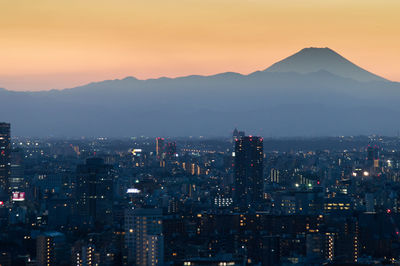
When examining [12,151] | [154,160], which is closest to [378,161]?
[154,160]

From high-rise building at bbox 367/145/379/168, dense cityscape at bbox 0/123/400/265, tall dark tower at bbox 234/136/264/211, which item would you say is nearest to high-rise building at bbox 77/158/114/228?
dense cityscape at bbox 0/123/400/265

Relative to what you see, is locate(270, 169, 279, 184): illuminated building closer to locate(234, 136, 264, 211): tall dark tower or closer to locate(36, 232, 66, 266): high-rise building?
locate(234, 136, 264, 211): tall dark tower

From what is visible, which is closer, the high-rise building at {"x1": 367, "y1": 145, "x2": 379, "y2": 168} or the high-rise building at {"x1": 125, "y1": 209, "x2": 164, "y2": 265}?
the high-rise building at {"x1": 125, "y1": 209, "x2": 164, "y2": 265}

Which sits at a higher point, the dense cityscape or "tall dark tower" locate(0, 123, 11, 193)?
"tall dark tower" locate(0, 123, 11, 193)

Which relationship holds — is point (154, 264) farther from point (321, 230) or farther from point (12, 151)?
point (12, 151)

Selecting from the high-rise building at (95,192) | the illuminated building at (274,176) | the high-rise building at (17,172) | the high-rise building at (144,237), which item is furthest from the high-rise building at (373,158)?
the high-rise building at (144,237)

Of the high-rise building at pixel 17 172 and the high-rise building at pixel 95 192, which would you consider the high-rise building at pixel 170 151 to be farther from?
the high-rise building at pixel 95 192

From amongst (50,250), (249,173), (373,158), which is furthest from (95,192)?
(373,158)
